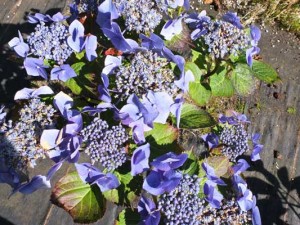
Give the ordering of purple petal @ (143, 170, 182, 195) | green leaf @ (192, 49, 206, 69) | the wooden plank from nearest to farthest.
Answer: purple petal @ (143, 170, 182, 195), green leaf @ (192, 49, 206, 69), the wooden plank

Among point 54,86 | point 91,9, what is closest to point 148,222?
point 54,86

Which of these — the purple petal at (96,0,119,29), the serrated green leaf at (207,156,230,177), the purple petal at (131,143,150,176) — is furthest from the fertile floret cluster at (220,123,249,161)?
the purple petal at (96,0,119,29)

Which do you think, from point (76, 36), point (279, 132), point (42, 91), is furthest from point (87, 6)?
point (279, 132)

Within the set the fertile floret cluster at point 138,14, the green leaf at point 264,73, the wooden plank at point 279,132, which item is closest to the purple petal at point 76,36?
the fertile floret cluster at point 138,14

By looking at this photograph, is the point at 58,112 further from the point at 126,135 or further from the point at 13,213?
the point at 13,213

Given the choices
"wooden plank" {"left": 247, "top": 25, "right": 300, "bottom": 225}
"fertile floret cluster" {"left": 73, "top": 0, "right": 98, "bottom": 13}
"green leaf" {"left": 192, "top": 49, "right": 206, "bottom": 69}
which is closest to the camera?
"fertile floret cluster" {"left": 73, "top": 0, "right": 98, "bottom": 13}

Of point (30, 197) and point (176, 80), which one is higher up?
point (176, 80)

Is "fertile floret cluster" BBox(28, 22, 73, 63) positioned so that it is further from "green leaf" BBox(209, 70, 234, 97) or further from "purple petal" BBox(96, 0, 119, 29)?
"green leaf" BBox(209, 70, 234, 97)
